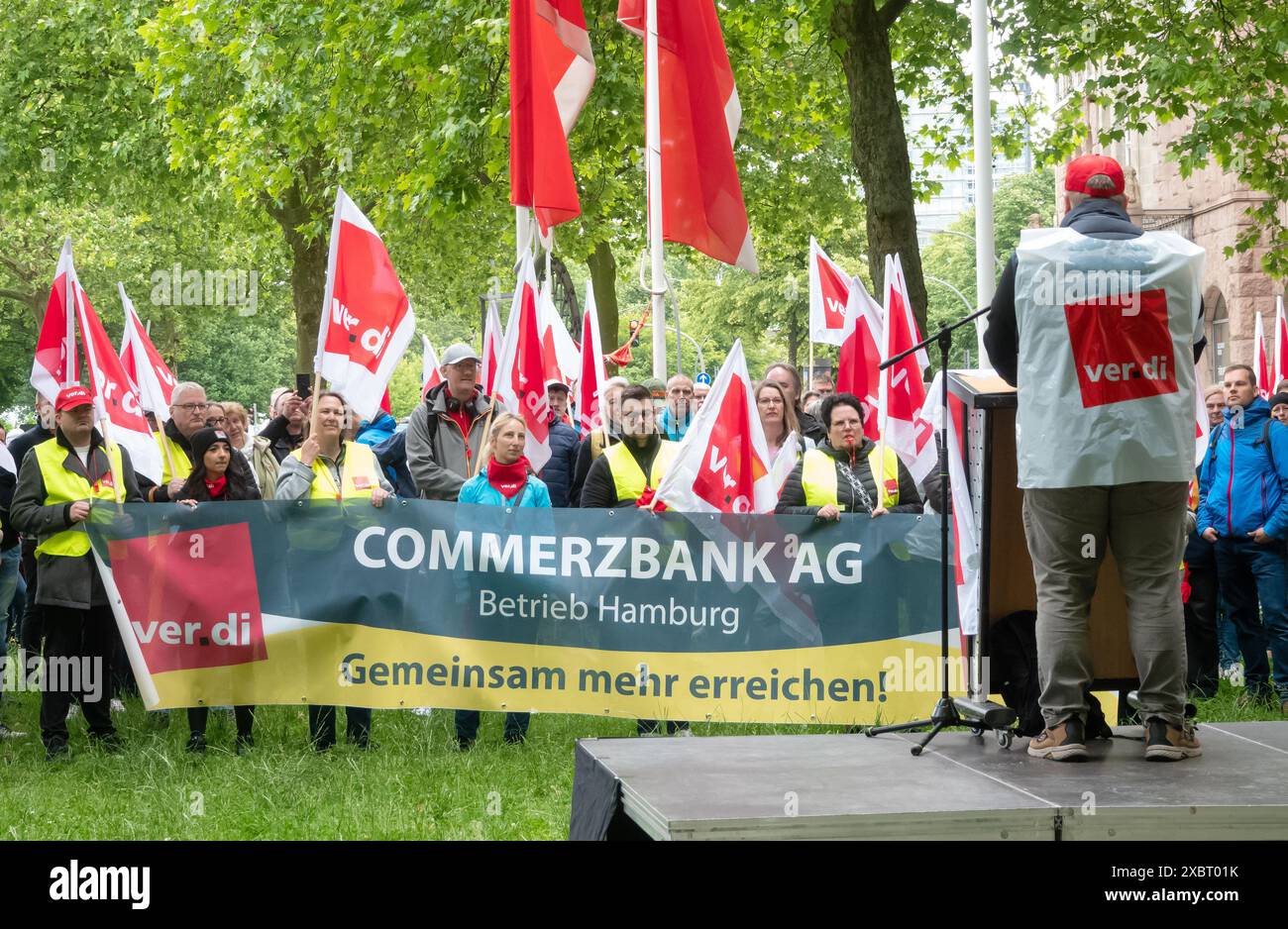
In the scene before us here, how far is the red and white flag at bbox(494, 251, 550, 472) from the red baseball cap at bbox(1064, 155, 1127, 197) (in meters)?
5.26

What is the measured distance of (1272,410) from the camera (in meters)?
10.4

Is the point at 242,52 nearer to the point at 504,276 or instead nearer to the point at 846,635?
the point at 846,635

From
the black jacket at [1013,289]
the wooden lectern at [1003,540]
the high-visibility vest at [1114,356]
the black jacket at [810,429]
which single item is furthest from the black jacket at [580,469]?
the high-visibility vest at [1114,356]

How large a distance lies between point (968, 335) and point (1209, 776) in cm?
6327

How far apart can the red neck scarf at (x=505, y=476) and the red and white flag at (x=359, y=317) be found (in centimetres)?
81

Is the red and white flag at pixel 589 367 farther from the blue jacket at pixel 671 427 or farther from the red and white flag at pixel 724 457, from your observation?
the red and white flag at pixel 724 457

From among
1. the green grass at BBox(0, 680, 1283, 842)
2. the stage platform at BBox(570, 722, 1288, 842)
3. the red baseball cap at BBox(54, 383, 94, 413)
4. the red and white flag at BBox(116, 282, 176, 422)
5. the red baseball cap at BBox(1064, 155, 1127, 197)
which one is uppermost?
the red baseball cap at BBox(1064, 155, 1127, 197)

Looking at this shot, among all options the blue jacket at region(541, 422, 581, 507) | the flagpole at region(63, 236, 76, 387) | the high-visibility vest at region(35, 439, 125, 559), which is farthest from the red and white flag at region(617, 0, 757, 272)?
the high-visibility vest at region(35, 439, 125, 559)

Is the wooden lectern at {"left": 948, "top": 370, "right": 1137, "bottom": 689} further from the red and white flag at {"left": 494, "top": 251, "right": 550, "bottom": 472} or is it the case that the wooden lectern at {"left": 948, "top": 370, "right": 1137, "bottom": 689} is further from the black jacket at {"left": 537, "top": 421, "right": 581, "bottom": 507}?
the black jacket at {"left": 537, "top": 421, "right": 581, "bottom": 507}

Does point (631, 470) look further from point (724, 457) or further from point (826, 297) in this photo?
point (826, 297)

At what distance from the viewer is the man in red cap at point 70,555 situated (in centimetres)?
878

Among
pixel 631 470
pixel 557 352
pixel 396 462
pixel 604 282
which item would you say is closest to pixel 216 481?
pixel 396 462

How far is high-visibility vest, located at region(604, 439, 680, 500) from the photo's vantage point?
923 cm
